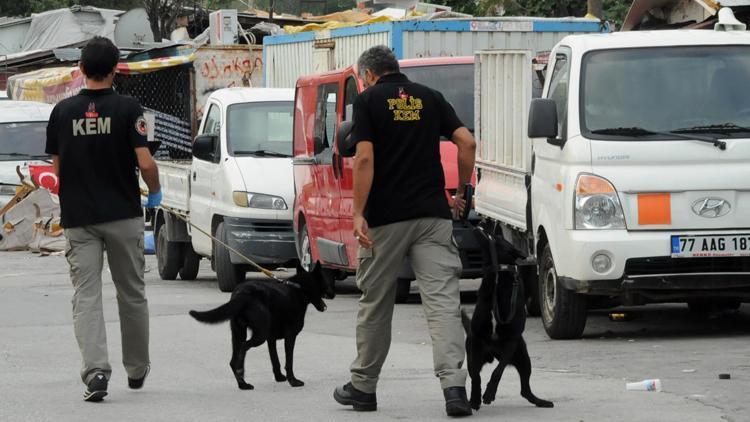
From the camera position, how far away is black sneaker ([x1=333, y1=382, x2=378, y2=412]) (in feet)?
24.9

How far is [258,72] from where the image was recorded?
26.2 meters

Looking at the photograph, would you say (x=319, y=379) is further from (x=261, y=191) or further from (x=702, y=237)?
(x=261, y=191)

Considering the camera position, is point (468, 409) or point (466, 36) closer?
point (468, 409)

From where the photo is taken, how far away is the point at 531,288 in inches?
483

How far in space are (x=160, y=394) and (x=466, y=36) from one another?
9326 millimetres

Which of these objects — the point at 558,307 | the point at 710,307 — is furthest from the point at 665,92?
the point at 710,307

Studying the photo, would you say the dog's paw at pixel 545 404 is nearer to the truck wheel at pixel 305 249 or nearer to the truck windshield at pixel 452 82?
the truck windshield at pixel 452 82

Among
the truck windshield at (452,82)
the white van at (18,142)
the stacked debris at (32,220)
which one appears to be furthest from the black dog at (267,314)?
the white van at (18,142)

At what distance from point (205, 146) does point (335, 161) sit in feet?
7.16

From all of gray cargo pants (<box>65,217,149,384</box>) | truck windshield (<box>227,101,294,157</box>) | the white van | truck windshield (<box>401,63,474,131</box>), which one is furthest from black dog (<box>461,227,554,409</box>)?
the white van

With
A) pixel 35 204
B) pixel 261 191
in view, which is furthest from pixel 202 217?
pixel 35 204

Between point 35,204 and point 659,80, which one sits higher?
point 659,80

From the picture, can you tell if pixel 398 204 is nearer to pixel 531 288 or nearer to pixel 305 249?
pixel 531 288

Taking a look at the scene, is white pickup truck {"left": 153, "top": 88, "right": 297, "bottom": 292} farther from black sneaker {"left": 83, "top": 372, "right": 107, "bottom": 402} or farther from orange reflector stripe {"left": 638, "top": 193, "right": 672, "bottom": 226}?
black sneaker {"left": 83, "top": 372, "right": 107, "bottom": 402}
